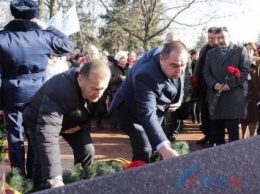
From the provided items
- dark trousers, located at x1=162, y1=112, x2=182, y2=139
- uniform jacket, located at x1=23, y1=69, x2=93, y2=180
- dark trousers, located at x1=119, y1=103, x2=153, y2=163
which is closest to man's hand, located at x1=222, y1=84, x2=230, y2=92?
dark trousers, located at x1=162, y1=112, x2=182, y2=139

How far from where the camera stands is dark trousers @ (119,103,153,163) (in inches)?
162

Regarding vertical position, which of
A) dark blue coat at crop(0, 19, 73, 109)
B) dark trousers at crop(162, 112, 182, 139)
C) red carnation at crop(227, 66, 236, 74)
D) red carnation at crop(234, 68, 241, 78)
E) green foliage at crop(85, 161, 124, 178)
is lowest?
dark trousers at crop(162, 112, 182, 139)

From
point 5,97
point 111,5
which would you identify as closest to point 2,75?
point 5,97

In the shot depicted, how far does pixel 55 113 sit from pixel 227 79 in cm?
320

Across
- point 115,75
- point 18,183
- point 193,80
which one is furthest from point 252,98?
point 18,183

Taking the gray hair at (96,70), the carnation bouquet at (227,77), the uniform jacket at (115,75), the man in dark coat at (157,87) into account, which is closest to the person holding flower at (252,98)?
the carnation bouquet at (227,77)

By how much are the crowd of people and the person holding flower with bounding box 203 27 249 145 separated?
0.01m

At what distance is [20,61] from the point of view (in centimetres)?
418

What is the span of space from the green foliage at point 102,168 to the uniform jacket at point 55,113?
33 cm

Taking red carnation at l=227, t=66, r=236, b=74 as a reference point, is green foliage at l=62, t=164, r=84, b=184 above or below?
below

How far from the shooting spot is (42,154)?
9.75 feet

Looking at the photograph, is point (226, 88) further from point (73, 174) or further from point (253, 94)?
point (73, 174)

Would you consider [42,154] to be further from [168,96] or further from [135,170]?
[135,170]

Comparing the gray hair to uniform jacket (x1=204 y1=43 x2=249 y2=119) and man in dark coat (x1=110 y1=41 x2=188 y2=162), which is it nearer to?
man in dark coat (x1=110 y1=41 x2=188 y2=162)
